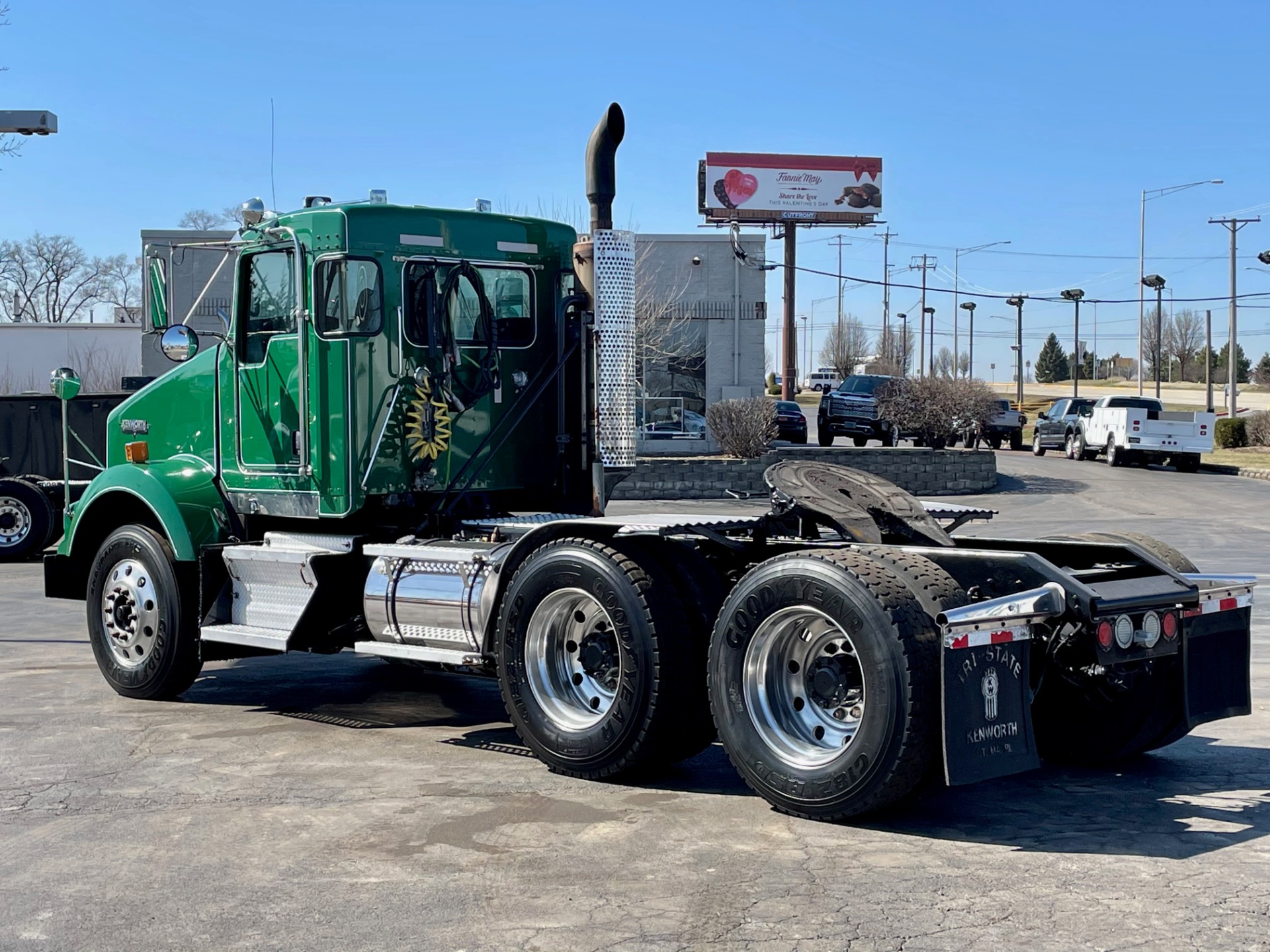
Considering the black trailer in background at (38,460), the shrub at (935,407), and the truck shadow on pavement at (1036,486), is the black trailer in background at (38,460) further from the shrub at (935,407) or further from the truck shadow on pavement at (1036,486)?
the shrub at (935,407)

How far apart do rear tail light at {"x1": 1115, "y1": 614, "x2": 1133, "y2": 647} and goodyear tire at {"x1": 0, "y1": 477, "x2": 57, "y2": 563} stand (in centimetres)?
1557

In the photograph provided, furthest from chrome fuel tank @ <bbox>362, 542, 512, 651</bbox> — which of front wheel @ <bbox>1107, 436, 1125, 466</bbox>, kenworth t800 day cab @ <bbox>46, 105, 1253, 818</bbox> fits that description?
front wheel @ <bbox>1107, 436, 1125, 466</bbox>

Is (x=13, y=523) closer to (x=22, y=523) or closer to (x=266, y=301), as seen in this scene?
(x=22, y=523)

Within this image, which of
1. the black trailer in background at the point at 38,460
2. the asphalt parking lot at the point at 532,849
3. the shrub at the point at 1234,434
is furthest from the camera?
the shrub at the point at 1234,434

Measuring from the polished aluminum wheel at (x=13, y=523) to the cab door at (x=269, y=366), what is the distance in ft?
35.3

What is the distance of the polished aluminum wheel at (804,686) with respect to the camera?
6.30 meters

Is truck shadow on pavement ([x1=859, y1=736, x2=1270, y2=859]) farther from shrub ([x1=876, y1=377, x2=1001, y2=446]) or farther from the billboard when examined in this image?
the billboard

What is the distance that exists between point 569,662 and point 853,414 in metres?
34.2

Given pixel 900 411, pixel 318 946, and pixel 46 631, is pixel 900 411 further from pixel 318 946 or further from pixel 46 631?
pixel 318 946

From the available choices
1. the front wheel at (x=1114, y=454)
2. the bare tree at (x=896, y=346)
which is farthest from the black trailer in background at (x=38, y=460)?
the bare tree at (x=896, y=346)

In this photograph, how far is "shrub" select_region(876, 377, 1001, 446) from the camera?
32.1 m

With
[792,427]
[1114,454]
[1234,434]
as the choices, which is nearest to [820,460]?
[1114,454]

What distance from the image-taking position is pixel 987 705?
5.86 meters

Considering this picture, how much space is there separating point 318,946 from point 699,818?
209cm
